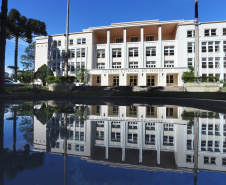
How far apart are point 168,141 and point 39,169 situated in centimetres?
307

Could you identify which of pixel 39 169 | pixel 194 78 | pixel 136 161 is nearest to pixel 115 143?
pixel 136 161

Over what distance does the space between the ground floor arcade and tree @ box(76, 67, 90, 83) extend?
123 centimetres

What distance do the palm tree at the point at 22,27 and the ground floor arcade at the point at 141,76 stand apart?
17314mm

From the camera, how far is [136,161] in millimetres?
2686

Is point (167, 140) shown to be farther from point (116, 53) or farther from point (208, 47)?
point (208, 47)

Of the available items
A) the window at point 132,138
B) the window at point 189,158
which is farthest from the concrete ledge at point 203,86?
the window at point 189,158

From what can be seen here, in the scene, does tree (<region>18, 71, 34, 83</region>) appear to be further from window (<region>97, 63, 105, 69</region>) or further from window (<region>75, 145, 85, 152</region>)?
window (<region>75, 145, 85, 152</region>)

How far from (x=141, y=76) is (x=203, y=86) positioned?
46.6 feet

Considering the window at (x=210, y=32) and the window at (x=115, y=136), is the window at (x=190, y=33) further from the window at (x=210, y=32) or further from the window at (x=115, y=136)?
the window at (x=115, y=136)

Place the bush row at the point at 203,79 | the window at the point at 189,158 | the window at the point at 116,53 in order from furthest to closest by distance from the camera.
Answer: the window at the point at 116,53 < the bush row at the point at 203,79 < the window at the point at 189,158

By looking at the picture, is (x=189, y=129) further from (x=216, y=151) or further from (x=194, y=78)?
(x=194, y=78)

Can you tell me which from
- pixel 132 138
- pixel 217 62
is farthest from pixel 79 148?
pixel 217 62

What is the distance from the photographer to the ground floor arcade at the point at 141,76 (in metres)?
32.2

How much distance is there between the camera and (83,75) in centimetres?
3519
